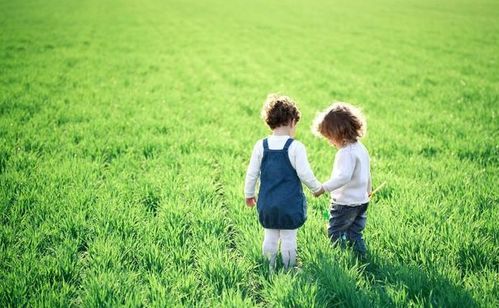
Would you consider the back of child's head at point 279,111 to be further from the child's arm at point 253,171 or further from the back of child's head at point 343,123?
the back of child's head at point 343,123

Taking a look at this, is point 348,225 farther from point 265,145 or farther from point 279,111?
point 279,111

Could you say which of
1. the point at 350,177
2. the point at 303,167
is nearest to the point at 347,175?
the point at 350,177

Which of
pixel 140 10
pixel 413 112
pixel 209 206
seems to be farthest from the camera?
pixel 140 10

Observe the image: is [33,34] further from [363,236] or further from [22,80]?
[363,236]

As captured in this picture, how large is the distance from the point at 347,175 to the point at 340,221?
45 cm

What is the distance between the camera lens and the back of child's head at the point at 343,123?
9.65 feet

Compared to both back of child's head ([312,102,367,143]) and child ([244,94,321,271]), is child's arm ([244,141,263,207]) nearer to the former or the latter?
child ([244,94,321,271])

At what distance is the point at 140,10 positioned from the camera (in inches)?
1110

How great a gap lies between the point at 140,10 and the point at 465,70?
2385cm

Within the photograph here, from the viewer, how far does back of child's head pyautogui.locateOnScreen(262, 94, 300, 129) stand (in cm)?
281

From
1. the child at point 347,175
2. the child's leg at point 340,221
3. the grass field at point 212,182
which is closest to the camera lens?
the grass field at point 212,182

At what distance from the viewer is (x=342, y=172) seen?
290cm

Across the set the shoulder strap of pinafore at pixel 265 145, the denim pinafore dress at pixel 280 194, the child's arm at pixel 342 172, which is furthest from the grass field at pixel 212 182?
the shoulder strap of pinafore at pixel 265 145

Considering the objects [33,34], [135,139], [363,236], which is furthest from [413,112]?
[33,34]
